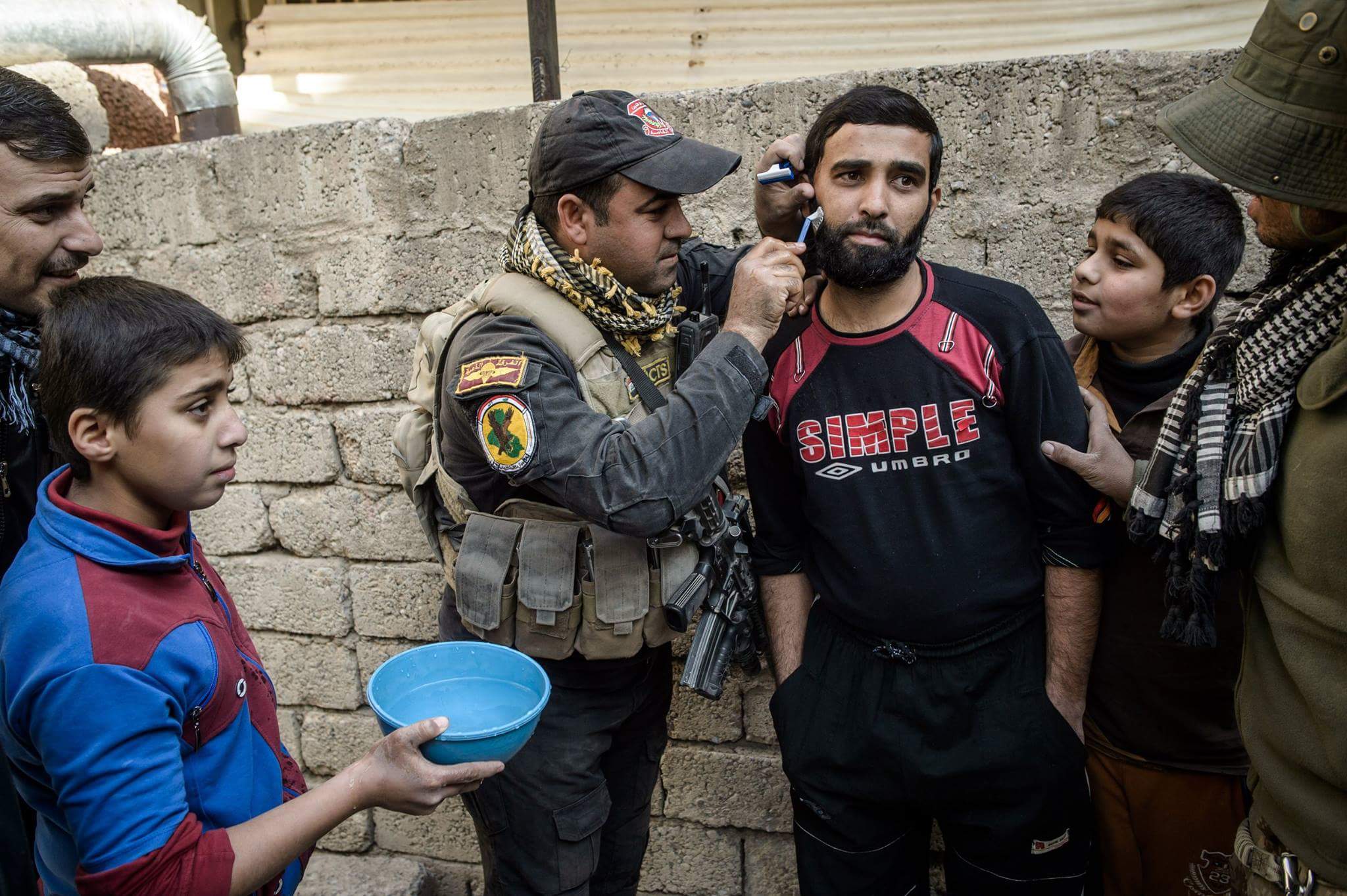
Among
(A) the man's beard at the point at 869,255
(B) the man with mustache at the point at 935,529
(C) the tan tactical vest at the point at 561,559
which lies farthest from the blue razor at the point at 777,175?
(C) the tan tactical vest at the point at 561,559

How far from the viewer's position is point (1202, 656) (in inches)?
84.6

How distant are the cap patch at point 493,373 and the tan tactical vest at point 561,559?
0.12m

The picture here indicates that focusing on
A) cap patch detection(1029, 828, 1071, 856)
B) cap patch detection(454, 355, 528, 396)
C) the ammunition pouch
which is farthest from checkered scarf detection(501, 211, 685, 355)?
cap patch detection(1029, 828, 1071, 856)

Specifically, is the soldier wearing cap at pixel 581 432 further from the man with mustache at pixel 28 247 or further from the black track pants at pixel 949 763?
the man with mustache at pixel 28 247

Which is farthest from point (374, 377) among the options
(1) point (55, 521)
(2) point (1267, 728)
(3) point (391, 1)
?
(2) point (1267, 728)

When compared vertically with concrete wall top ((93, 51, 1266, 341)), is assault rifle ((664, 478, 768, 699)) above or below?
below

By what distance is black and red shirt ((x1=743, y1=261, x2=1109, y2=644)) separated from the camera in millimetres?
2105

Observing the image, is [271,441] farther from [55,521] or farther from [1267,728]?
[1267,728]

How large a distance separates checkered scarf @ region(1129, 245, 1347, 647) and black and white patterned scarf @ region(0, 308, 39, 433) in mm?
2343

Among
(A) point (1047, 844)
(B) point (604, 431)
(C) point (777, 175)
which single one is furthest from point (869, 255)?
(A) point (1047, 844)

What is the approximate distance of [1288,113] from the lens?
4.77ft

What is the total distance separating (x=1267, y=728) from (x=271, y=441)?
3278 mm

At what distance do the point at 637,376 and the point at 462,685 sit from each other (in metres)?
0.83

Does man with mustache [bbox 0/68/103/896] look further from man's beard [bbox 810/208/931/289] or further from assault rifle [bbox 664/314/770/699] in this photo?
man's beard [bbox 810/208/931/289]
